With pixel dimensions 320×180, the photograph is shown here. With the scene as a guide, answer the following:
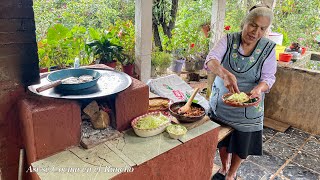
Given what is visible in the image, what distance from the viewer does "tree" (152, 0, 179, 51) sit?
213 inches

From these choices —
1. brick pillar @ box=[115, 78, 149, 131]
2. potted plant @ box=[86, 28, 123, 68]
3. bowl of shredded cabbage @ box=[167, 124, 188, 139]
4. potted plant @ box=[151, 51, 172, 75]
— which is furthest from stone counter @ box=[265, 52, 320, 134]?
brick pillar @ box=[115, 78, 149, 131]

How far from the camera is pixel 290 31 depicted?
25.0 ft

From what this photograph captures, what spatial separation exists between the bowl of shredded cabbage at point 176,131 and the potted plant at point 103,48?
2.03 meters

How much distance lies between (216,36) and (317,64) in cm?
207

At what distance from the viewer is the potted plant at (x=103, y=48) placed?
388cm

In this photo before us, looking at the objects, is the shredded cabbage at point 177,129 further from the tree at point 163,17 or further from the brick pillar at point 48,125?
the tree at point 163,17

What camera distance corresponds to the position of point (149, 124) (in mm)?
2129

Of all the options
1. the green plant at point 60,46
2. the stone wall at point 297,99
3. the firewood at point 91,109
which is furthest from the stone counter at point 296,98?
the firewood at point 91,109

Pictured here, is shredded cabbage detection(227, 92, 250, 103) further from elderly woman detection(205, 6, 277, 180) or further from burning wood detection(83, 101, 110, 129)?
burning wood detection(83, 101, 110, 129)

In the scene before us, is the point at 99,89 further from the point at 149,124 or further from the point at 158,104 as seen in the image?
the point at 158,104

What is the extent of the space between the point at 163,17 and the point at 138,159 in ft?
13.9

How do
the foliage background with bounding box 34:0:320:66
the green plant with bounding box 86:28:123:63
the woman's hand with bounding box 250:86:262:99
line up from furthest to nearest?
1. the foliage background with bounding box 34:0:320:66
2. the green plant with bounding box 86:28:123:63
3. the woman's hand with bounding box 250:86:262:99

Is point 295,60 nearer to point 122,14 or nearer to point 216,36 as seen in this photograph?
point 216,36

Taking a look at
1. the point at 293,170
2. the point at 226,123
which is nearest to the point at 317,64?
the point at 293,170
